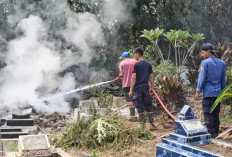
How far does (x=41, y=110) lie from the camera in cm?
1107

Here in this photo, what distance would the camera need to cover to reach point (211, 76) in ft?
16.9

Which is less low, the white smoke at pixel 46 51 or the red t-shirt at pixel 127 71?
the white smoke at pixel 46 51

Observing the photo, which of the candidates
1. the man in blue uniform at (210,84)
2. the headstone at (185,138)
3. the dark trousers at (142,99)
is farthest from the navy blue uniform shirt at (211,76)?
the dark trousers at (142,99)

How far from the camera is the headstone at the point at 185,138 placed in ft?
11.4

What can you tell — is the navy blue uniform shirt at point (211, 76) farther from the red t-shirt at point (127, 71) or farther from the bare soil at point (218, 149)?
the red t-shirt at point (127, 71)

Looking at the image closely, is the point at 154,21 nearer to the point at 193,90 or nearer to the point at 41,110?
the point at 193,90

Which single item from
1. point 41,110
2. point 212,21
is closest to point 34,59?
point 41,110

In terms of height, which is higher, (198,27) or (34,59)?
(198,27)

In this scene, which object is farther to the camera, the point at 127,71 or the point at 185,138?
the point at 127,71

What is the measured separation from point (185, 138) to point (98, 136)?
2.00 m

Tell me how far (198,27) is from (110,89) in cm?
915

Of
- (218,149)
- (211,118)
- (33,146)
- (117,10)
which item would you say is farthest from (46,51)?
(218,149)

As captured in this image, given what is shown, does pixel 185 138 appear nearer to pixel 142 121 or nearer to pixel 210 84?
pixel 210 84

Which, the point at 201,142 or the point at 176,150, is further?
the point at 201,142
